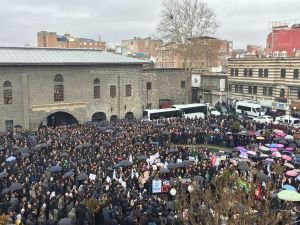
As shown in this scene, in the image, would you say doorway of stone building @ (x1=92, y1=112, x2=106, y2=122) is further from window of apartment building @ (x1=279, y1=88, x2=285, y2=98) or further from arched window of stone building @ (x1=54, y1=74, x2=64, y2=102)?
window of apartment building @ (x1=279, y1=88, x2=285, y2=98)

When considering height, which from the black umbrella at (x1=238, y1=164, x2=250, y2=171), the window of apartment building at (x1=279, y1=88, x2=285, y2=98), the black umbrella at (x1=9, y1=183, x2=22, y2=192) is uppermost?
the window of apartment building at (x1=279, y1=88, x2=285, y2=98)

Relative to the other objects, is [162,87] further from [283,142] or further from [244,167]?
[244,167]

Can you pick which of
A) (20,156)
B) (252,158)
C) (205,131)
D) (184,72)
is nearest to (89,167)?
(20,156)

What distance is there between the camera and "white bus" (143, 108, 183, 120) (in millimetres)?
41156

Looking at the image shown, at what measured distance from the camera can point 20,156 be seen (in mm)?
23594

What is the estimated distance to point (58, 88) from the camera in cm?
3928

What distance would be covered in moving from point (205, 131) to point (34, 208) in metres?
18.9

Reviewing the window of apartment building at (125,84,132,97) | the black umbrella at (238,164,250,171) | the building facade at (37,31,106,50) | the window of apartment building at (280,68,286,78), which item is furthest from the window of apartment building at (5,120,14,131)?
the building facade at (37,31,106,50)

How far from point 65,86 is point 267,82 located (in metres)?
25.0

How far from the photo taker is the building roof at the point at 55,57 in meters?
37.0

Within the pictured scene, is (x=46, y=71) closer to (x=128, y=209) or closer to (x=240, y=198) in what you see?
(x=128, y=209)

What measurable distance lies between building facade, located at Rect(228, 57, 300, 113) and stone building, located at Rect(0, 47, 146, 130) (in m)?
16.2

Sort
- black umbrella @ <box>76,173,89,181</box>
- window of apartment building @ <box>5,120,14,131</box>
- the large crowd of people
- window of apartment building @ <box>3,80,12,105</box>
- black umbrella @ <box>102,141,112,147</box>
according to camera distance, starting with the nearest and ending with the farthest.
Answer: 1. the large crowd of people
2. black umbrella @ <box>76,173,89,181</box>
3. black umbrella @ <box>102,141,112,147</box>
4. window of apartment building @ <box>3,80,12,105</box>
5. window of apartment building @ <box>5,120,14,131</box>

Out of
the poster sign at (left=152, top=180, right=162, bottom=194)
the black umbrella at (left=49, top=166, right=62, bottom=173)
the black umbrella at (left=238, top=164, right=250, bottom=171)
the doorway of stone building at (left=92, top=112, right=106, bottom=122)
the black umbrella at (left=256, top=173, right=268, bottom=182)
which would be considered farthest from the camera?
the doorway of stone building at (left=92, top=112, right=106, bottom=122)
